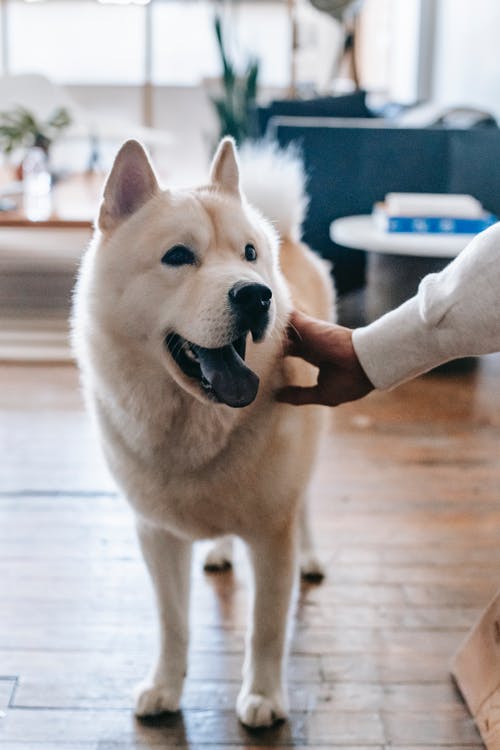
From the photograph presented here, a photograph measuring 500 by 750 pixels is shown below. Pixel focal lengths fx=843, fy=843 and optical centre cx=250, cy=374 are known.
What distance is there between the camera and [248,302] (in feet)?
3.50

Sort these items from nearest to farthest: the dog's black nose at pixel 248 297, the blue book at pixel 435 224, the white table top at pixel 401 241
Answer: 1. the dog's black nose at pixel 248 297
2. the white table top at pixel 401 241
3. the blue book at pixel 435 224

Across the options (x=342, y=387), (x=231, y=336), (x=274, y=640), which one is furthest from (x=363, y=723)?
(x=231, y=336)

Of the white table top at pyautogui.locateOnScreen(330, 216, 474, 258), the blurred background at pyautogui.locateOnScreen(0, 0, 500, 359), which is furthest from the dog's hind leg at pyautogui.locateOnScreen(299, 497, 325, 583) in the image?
the blurred background at pyautogui.locateOnScreen(0, 0, 500, 359)

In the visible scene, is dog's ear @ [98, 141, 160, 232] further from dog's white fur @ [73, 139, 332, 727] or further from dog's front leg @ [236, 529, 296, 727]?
dog's front leg @ [236, 529, 296, 727]

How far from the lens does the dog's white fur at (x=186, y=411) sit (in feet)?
3.72

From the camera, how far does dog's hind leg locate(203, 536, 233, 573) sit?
6.03 ft

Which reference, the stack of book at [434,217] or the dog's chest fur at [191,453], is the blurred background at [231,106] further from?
the dog's chest fur at [191,453]

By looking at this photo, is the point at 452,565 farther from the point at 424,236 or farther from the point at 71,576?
the point at 424,236

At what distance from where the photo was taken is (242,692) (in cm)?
138

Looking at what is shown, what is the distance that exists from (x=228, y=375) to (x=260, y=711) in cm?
58

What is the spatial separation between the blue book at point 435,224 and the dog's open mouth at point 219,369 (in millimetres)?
2061

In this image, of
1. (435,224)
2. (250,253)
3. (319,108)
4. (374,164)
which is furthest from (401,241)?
(250,253)

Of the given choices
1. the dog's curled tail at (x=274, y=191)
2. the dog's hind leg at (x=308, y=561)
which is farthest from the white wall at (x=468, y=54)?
the dog's hind leg at (x=308, y=561)

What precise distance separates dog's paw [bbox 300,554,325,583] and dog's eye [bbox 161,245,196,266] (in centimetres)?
87
